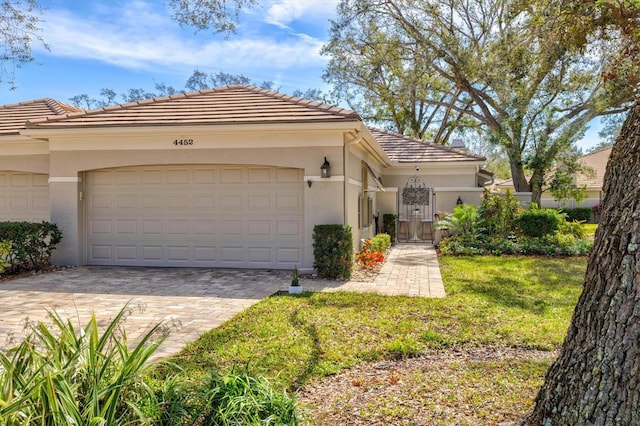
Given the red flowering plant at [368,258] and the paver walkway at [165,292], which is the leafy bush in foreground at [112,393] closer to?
the paver walkway at [165,292]

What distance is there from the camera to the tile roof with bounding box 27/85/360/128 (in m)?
10.9

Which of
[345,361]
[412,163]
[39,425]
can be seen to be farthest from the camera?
[412,163]

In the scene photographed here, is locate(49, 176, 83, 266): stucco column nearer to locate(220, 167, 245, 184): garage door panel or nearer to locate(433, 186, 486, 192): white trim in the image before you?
locate(220, 167, 245, 184): garage door panel

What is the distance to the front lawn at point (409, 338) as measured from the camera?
448cm

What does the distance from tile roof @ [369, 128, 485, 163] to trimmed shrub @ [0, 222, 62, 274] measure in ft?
40.9

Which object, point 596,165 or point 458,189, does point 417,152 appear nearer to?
point 458,189

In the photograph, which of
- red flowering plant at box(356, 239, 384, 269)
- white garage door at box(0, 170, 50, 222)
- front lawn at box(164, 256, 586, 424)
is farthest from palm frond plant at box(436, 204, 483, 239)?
white garage door at box(0, 170, 50, 222)

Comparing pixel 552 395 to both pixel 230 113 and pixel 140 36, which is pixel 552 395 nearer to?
pixel 140 36

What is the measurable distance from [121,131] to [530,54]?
55.5ft

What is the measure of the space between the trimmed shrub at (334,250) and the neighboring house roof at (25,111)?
8.94 metres

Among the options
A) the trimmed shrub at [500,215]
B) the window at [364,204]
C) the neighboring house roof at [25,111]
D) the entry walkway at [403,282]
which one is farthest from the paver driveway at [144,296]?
the trimmed shrub at [500,215]


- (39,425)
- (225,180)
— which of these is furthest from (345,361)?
(225,180)

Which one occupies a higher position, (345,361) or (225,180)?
(225,180)

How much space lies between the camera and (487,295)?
28.9ft
